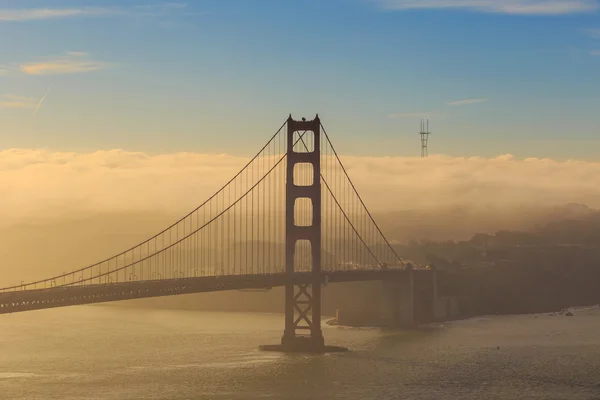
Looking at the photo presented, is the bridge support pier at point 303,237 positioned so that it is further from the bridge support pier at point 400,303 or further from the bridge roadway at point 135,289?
the bridge support pier at point 400,303

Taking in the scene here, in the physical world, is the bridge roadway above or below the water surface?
above

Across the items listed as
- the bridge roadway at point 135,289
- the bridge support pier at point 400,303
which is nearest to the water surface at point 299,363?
the bridge support pier at point 400,303

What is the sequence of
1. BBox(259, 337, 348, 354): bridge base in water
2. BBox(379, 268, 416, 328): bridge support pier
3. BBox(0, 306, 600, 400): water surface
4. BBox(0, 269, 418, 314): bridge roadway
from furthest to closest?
1. BBox(379, 268, 416, 328): bridge support pier
2. BBox(259, 337, 348, 354): bridge base in water
3. BBox(0, 306, 600, 400): water surface
4. BBox(0, 269, 418, 314): bridge roadway

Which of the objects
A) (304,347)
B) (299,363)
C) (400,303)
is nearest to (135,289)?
(299,363)

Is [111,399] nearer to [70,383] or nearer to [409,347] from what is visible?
[70,383]

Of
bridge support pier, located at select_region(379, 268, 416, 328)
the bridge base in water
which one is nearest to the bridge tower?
the bridge base in water

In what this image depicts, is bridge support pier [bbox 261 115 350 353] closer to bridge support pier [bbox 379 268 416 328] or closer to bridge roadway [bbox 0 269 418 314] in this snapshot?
bridge roadway [bbox 0 269 418 314]
